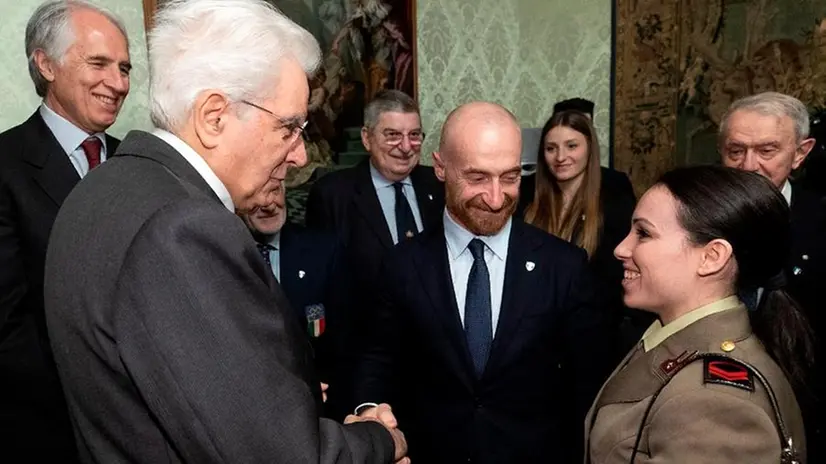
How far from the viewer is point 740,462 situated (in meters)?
1.39

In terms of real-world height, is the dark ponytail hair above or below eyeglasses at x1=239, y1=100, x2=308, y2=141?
below

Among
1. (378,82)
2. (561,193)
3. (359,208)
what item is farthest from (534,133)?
(359,208)

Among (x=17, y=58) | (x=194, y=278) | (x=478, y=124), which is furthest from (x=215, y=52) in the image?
(x=17, y=58)

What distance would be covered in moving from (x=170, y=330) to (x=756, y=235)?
4.42 feet

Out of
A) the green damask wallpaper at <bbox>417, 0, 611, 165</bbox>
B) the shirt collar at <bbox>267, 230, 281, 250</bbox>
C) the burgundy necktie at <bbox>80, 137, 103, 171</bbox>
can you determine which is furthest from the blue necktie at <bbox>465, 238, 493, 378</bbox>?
the green damask wallpaper at <bbox>417, 0, 611, 165</bbox>

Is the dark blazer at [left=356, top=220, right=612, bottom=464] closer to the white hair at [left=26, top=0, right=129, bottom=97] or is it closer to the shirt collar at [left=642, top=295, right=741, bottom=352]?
the shirt collar at [left=642, top=295, right=741, bottom=352]

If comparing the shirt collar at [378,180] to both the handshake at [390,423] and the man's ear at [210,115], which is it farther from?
the man's ear at [210,115]

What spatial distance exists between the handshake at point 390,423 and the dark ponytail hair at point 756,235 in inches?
33.6

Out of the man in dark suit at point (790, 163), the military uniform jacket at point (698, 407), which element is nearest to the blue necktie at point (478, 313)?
the military uniform jacket at point (698, 407)

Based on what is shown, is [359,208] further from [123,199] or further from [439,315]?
[123,199]

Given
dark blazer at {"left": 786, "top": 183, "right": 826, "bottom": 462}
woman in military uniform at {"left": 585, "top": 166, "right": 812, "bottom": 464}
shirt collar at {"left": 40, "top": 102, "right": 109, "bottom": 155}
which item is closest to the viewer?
woman in military uniform at {"left": 585, "top": 166, "right": 812, "bottom": 464}

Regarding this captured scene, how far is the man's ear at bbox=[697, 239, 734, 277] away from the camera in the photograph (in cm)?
168

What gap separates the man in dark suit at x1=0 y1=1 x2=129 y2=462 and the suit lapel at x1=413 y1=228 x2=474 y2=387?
1352mm

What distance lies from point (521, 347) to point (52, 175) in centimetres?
180
